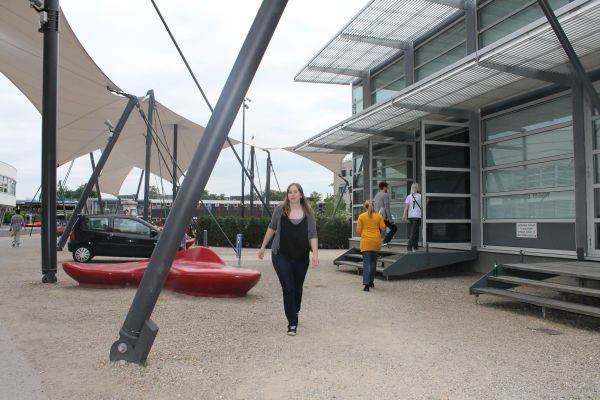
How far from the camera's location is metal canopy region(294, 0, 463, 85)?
39.0 ft

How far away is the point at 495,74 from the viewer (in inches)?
348

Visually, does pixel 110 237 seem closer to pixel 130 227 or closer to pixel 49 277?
pixel 130 227

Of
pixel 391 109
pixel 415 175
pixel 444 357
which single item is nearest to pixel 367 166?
pixel 415 175

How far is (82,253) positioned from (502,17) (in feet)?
40.1

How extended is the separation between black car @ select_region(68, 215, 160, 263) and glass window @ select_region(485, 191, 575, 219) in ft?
30.0

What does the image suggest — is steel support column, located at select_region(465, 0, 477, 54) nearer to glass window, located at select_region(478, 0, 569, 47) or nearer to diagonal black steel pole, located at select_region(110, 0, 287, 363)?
glass window, located at select_region(478, 0, 569, 47)

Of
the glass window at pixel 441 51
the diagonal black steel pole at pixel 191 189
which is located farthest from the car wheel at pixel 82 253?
the diagonal black steel pole at pixel 191 189

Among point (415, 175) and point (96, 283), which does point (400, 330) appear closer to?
point (96, 283)

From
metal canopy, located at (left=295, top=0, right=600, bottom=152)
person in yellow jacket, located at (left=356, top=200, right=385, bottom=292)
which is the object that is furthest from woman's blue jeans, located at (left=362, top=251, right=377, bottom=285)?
metal canopy, located at (left=295, top=0, right=600, bottom=152)

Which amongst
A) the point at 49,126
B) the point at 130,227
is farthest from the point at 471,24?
the point at 130,227

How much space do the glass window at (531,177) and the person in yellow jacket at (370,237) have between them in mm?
3473

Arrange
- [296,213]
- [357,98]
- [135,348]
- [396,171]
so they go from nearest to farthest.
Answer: [135,348], [296,213], [396,171], [357,98]

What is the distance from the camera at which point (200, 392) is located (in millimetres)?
3615

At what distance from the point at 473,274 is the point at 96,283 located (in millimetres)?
7958
